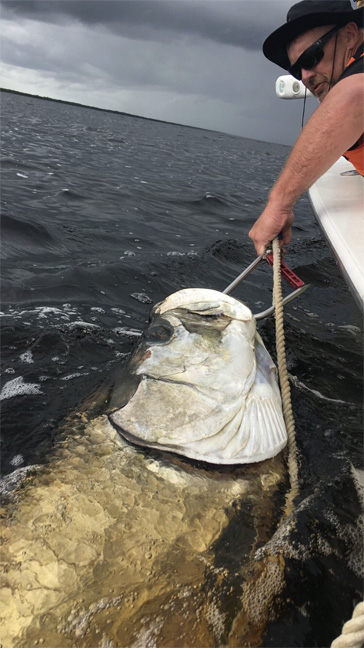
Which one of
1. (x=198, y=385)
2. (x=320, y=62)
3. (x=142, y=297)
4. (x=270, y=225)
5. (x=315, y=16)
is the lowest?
(x=142, y=297)

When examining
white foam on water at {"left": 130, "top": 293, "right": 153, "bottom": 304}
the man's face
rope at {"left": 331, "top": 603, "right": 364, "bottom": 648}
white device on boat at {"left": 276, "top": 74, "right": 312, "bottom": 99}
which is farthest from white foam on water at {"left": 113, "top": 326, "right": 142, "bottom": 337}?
white device on boat at {"left": 276, "top": 74, "right": 312, "bottom": 99}

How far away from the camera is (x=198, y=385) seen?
2.24 metres

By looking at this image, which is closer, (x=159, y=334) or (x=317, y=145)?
(x=159, y=334)

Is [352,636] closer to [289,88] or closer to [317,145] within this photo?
[317,145]

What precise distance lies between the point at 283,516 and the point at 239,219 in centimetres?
880

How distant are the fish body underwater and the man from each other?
3.22ft

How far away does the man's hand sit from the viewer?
9.95 feet

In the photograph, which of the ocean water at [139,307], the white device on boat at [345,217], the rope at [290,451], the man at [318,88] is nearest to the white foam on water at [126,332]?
the ocean water at [139,307]

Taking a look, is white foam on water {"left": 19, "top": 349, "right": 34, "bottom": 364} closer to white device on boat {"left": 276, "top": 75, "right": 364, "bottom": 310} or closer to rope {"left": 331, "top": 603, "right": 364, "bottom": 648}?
white device on boat {"left": 276, "top": 75, "right": 364, "bottom": 310}

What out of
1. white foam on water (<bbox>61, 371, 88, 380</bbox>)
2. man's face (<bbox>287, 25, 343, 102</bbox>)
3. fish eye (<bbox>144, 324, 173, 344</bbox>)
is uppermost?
man's face (<bbox>287, 25, 343, 102</bbox>)

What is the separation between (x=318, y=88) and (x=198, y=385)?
3049 millimetres

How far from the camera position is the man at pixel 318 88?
9.43 feet

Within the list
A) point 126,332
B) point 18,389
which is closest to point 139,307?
point 126,332

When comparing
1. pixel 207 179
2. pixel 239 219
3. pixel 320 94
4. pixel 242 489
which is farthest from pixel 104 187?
pixel 242 489
